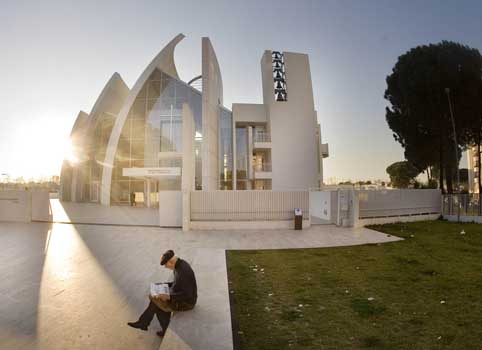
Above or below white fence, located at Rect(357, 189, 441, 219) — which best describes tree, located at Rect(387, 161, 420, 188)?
above

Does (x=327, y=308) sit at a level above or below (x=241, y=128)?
below

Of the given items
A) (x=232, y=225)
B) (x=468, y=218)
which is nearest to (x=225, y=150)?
(x=232, y=225)

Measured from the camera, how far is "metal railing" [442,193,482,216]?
1762cm

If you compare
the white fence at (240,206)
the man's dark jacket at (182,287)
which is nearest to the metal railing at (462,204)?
the white fence at (240,206)

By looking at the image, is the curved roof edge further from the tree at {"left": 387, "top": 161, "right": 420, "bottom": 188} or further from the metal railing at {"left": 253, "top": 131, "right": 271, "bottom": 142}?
the tree at {"left": 387, "top": 161, "right": 420, "bottom": 188}

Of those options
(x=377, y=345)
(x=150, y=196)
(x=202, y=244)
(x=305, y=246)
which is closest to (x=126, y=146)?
(x=150, y=196)

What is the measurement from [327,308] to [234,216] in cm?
951

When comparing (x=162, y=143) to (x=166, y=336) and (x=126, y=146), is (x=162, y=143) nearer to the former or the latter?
(x=126, y=146)

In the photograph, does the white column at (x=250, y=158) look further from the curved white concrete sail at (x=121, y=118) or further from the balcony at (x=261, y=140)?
the curved white concrete sail at (x=121, y=118)

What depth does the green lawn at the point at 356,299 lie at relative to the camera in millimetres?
3711

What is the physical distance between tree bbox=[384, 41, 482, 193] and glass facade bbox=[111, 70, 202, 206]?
19433 mm

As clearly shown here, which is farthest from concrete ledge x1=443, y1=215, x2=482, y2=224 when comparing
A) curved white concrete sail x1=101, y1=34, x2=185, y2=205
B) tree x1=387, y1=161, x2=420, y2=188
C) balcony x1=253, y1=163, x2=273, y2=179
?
tree x1=387, y1=161, x2=420, y2=188

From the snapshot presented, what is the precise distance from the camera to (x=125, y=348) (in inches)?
141

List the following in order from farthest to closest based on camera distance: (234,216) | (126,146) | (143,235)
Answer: (126,146) → (234,216) → (143,235)
